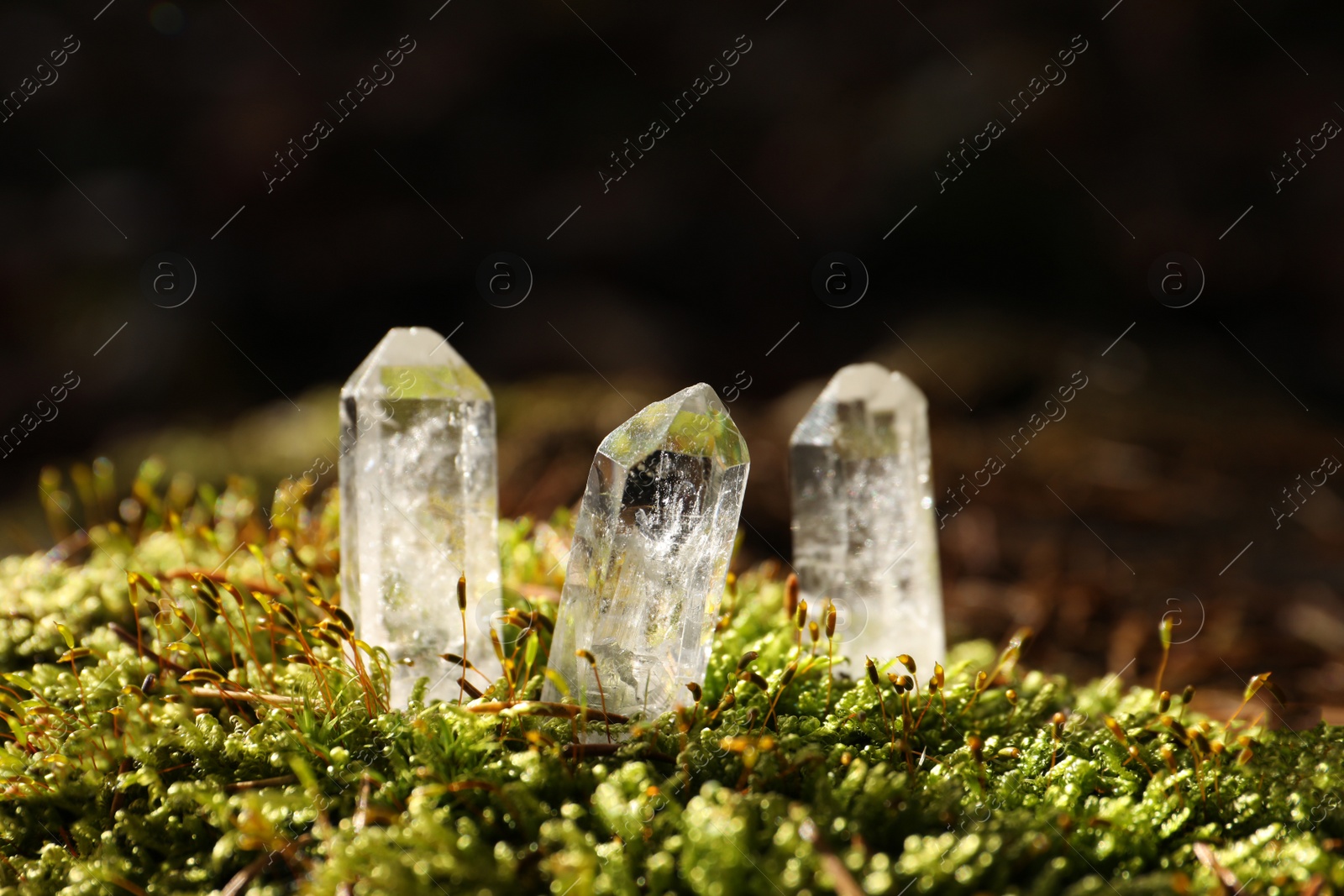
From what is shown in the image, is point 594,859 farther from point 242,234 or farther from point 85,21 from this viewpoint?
point 85,21

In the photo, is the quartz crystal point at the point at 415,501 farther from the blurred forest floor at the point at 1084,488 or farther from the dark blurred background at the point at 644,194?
the dark blurred background at the point at 644,194

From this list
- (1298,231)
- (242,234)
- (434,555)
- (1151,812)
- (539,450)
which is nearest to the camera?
(1151,812)

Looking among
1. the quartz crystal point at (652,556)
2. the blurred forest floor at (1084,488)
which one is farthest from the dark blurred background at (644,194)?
the quartz crystal point at (652,556)

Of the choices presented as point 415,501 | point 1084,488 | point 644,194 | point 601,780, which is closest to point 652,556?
point 601,780

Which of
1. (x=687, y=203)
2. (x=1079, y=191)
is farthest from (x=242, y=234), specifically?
(x=1079, y=191)

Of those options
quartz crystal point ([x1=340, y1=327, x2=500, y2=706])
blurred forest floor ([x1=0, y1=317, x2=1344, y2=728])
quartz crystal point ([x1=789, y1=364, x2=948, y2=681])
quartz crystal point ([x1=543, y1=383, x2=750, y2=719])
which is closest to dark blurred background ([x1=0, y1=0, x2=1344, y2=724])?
blurred forest floor ([x1=0, y1=317, x2=1344, y2=728])

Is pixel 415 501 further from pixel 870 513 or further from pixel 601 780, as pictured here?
pixel 870 513

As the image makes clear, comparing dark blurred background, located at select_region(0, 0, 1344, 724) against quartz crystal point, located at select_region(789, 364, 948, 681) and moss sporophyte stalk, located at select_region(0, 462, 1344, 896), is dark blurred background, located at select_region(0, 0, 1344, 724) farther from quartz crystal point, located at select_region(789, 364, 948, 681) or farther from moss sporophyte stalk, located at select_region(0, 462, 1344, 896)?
moss sporophyte stalk, located at select_region(0, 462, 1344, 896)

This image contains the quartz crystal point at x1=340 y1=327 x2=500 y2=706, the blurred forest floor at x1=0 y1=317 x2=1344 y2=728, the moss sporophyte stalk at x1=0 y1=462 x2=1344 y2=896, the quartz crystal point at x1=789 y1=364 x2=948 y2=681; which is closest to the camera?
the moss sporophyte stalk at x1=0 y1=462 x2=1344 y2=896
